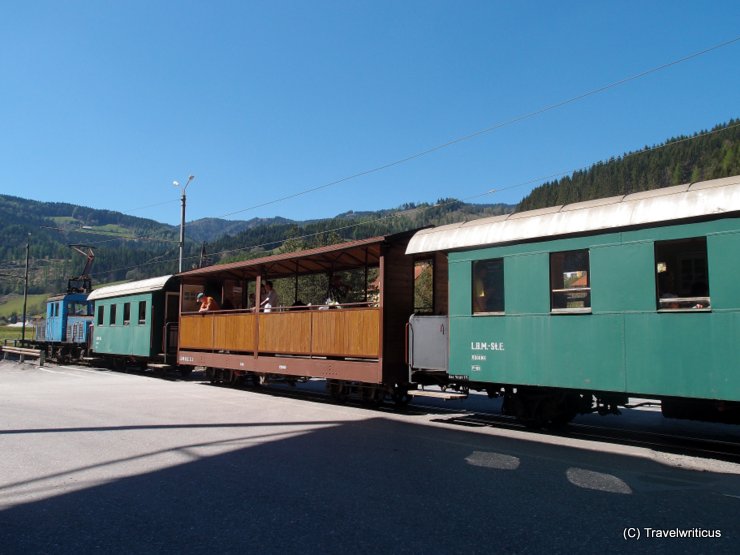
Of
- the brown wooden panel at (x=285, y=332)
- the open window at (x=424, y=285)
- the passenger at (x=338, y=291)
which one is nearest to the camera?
the open window at (x=424, y=285)

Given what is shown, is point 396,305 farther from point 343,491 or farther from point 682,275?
point 343,491

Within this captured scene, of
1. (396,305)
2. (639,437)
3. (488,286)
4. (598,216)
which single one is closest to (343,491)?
(488,286)

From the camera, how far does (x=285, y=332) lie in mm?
13461

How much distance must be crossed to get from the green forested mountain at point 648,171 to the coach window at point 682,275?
324 ft

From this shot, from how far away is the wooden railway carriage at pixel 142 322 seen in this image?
19.4 meters

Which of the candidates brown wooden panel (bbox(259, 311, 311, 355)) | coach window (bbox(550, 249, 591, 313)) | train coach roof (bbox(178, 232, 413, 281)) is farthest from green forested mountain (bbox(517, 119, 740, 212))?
coach window (bbox(550, 249, 591, 313))

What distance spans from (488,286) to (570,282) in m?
1.41

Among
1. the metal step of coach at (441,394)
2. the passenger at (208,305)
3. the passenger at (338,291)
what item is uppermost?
the passenger at (338,291)

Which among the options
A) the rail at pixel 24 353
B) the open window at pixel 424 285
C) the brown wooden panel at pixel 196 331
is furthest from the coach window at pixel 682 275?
the rail at pixel 24 353

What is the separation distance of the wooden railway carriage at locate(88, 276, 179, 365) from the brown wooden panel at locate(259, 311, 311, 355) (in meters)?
6.36

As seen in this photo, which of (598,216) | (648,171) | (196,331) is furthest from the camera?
(648,171)

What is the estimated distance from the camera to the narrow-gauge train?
277 inches

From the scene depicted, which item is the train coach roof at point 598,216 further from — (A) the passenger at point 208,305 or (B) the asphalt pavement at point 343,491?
(A) the passenger at point 208,305

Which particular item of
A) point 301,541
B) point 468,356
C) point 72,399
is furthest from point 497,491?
point 72,399
